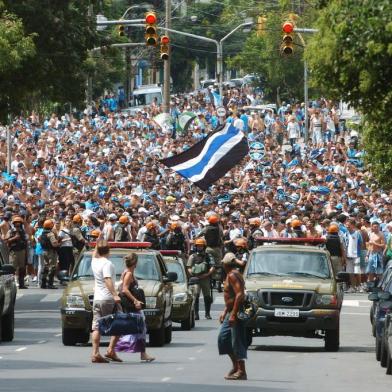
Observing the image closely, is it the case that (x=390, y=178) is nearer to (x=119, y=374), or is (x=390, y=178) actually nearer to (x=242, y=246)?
(x=242, y=246)

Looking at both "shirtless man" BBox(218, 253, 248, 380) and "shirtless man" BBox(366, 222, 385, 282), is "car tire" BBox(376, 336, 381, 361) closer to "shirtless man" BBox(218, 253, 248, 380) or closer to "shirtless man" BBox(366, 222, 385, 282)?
"shirtless man" BBox(218, 253, 248, 380)

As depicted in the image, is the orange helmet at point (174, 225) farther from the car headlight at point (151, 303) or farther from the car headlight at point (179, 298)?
the car headlight at point (151, 303)

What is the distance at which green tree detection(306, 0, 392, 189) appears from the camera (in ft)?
61.9

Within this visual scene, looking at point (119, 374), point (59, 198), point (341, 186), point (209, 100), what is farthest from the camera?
point (209, 100)

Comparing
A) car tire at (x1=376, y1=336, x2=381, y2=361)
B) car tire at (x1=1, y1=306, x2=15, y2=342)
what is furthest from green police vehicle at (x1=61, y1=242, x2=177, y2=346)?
car tire at (x1=376, y1=336, x2=381, y2=361)

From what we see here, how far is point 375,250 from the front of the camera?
4044 cm

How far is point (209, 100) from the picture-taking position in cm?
8900

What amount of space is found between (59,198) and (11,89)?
391 inches

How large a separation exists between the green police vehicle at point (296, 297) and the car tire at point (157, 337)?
130 centimetres

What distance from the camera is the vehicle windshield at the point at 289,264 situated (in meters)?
26.4

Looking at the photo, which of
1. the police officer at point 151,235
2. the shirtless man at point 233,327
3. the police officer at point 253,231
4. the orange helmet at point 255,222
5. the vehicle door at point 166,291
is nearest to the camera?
the shirtless man at point 233,327

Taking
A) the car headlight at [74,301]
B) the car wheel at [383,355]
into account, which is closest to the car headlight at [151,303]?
the car headlight at [74,301]

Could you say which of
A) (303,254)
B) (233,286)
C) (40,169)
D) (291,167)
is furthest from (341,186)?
(233,286)

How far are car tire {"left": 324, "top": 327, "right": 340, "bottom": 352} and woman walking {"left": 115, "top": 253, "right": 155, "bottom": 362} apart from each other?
364cm
